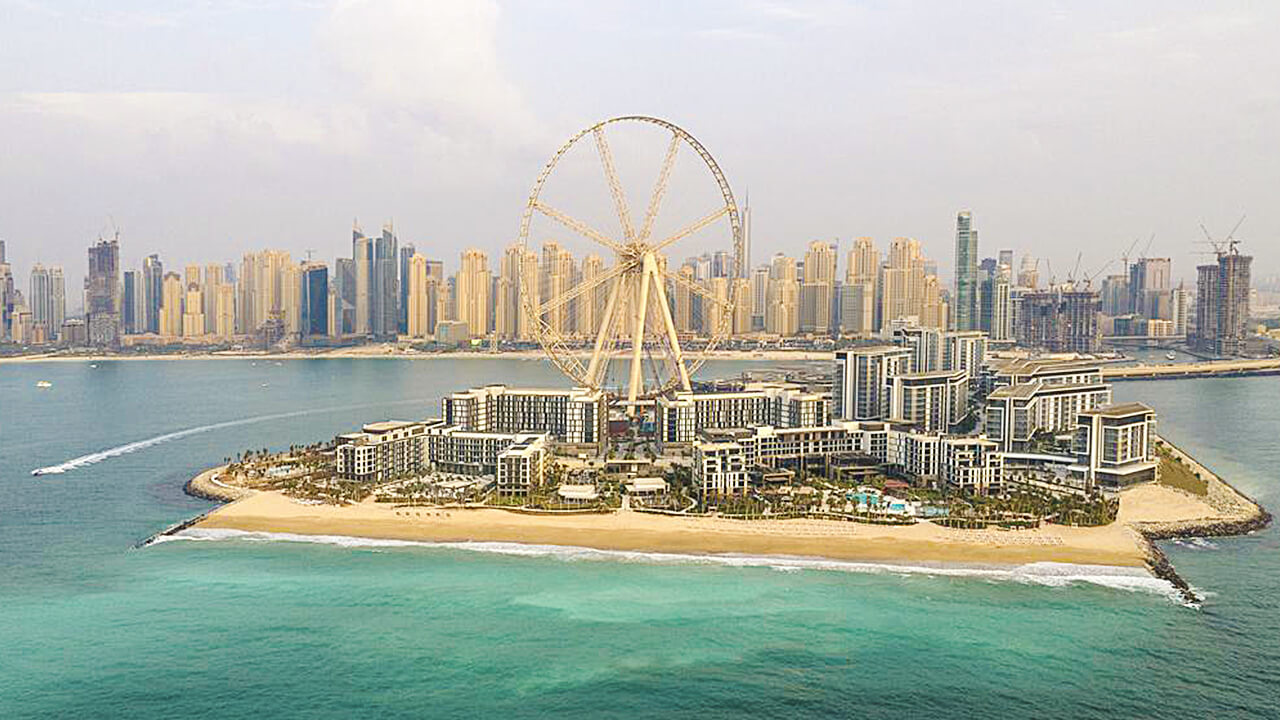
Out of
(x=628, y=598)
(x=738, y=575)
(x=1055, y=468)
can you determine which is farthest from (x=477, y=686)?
(x=1055, y=468)

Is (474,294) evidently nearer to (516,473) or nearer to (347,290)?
(347,290)

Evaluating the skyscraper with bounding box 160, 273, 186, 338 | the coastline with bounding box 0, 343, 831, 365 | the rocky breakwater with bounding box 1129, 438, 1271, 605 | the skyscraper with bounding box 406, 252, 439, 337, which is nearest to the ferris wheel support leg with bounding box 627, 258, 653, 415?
the rocky breakwater with bounding box 1129, 438, 1271, 605

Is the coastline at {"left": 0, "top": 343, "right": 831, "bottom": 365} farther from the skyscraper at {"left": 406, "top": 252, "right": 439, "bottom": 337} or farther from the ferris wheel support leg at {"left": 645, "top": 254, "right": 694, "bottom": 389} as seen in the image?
the ferris wheel support leg at {"left": 645, "top": 254, "right": 694, "bottom": 389}

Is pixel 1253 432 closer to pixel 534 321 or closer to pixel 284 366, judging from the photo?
pixel 534 321

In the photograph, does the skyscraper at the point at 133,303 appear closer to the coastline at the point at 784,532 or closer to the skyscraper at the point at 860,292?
the skyscraper at the point at 860,292

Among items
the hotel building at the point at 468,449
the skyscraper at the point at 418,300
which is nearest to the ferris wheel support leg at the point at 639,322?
the hotel building at the point at 468,449

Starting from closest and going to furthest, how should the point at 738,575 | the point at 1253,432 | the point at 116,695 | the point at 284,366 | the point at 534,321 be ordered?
the point at 116,695
the point at 738,575
the point at 534,321
the point at 1253,432
the point at 284,366
